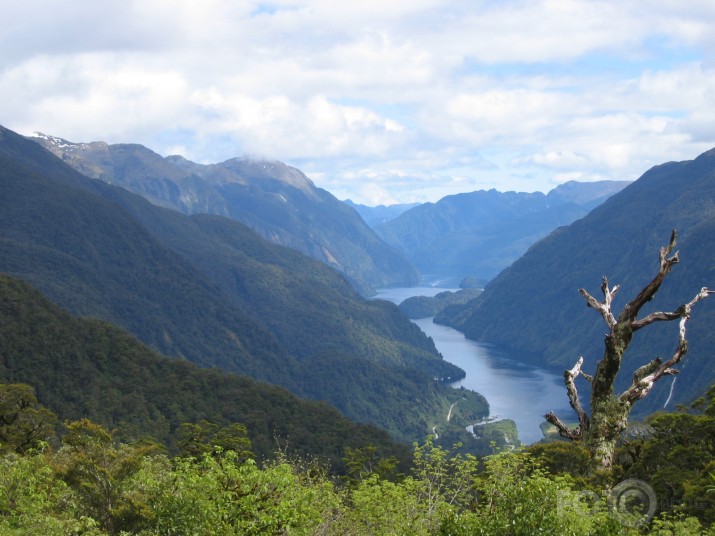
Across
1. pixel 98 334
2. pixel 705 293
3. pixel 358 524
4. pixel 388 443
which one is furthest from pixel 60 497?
pixel 98 334

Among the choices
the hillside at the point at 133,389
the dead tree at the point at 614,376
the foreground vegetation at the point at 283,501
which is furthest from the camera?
the hillside at the point at 133,389

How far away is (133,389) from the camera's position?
113875 millimetres

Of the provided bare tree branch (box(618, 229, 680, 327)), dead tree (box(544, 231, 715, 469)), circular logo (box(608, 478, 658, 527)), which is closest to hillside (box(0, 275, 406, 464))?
dead tree (box(544, 231, 715, 469))

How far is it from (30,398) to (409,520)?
139ft

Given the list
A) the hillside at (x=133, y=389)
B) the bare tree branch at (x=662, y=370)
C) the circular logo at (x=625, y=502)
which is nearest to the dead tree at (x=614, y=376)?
the bare tree branch at (x=662, y=370)

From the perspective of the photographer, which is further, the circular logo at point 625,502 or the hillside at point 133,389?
the hillside at point 133,389

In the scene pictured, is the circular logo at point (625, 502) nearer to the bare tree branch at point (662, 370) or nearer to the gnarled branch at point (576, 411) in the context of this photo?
the gnarled branch at point (576, 411)

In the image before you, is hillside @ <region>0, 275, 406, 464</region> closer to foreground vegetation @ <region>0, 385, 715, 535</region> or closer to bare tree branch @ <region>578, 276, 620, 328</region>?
foreground vegetation @ <region>0, 385, 715, 535</region>

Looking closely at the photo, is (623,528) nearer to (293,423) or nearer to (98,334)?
(293,423)

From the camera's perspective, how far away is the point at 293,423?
4560 inches

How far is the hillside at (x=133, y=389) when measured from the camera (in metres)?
104

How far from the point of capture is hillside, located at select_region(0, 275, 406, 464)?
341ft

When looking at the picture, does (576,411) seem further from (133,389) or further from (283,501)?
(133,389)

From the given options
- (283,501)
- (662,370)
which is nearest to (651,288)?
(662,370)
